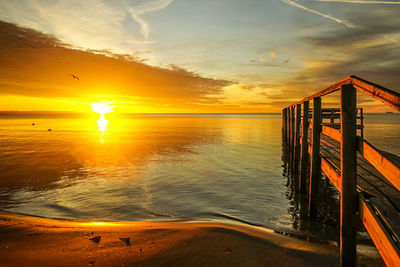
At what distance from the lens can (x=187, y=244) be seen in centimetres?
454

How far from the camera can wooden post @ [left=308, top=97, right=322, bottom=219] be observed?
Result: 18.3 ft

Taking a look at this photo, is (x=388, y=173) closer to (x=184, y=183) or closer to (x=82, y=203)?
(x=82, y=203)

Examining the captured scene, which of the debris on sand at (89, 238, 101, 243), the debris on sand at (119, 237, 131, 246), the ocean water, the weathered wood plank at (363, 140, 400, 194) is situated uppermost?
the weathered wood plank at (363, 140, 400, 194)

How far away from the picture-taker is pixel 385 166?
7.86 ft

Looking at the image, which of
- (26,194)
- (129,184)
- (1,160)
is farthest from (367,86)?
(1,160)

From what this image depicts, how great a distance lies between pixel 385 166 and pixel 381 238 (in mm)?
779

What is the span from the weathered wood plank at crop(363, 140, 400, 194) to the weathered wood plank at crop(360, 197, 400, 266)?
58 cm

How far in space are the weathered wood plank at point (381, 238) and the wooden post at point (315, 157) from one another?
2769mm

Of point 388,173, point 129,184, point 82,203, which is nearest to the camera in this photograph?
point 388,173

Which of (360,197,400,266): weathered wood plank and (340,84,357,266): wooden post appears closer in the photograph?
(360,197,400,266): weathered wood plank

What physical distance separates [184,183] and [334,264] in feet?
23.8

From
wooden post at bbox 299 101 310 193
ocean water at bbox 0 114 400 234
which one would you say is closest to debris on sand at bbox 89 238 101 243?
ocean water at bbox 0 114 400 234

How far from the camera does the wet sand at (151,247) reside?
3.92m

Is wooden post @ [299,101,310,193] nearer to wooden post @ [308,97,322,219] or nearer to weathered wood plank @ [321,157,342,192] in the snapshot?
wooden post @ [308,97,322,219]
